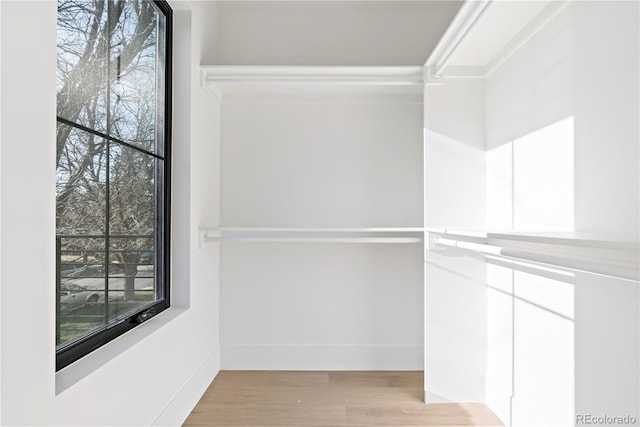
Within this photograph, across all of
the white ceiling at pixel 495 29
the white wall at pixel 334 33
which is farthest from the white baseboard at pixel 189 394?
the white ceiling at pixel 495 29

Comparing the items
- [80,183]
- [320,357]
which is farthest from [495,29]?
[320,357]

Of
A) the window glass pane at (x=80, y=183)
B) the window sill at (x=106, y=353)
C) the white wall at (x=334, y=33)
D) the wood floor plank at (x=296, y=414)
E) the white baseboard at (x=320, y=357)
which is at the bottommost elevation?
the wood floor plank at (x=296, y=414)

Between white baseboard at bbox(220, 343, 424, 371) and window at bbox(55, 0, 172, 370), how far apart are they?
978 mm

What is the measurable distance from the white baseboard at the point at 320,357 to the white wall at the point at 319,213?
0.04 ft

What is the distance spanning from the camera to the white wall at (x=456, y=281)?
2.58 meters

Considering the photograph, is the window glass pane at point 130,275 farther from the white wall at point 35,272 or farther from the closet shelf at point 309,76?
the closet shelf at point 309,76

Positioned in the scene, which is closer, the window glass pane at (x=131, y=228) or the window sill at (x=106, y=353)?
the window sill at (x=106, y=353)

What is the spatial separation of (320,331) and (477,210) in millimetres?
1270

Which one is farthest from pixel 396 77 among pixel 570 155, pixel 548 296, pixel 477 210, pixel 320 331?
pixel 320 331

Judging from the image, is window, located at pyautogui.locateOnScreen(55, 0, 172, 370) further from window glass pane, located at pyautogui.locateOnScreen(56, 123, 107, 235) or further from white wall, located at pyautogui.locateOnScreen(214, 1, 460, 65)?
white wall, located at pyautogui.locateOnScreen(214, 1, 460, 65)

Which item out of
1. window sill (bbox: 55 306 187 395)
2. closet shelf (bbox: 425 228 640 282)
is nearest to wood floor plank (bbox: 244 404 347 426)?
window sill (bbox: 55 306 187 395)

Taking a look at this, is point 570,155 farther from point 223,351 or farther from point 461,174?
point 223,351

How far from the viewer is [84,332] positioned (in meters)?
1.56

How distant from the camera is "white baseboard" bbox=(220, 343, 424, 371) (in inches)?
122
